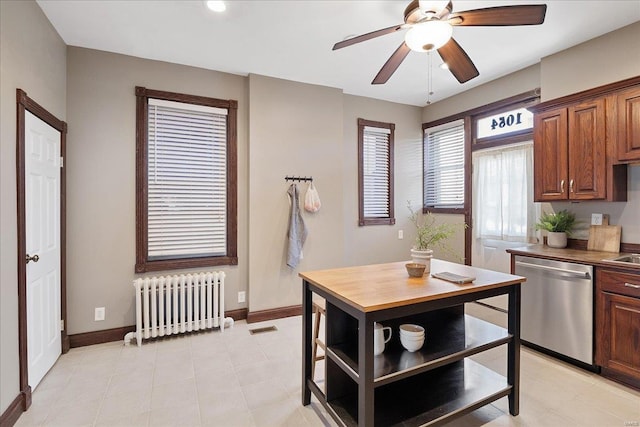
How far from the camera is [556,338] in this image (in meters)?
2.85

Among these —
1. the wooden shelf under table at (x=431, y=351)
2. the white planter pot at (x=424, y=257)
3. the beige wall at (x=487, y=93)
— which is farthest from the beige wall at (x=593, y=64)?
the wooden shelf under table at (x=431, y=351)

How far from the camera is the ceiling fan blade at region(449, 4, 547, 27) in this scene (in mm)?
1711

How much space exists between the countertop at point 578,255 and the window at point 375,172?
207 cm

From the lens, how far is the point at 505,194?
396 cm

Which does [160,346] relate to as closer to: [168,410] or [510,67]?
[168,410]

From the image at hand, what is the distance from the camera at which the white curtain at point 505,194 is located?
12.3 ft

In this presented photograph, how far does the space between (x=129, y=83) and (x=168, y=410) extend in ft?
10.5

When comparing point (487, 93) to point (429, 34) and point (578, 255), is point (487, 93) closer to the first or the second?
point (578, 255)

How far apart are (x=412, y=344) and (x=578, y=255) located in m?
2.05

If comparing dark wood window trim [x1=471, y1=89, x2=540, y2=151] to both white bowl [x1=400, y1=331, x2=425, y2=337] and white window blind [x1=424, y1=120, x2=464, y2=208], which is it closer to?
white window blind [x1=424, y1=120, x2=464, y2=208]

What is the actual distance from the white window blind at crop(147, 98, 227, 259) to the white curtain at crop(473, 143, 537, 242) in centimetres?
341

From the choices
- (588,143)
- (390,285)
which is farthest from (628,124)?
(390,285)

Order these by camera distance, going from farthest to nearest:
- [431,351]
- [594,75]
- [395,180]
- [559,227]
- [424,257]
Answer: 1. [395,180]
2. [559,227]
3. [594,75]
4. [424,257]
5. [431,351]

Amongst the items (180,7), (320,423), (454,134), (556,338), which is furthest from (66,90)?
(556,338)
